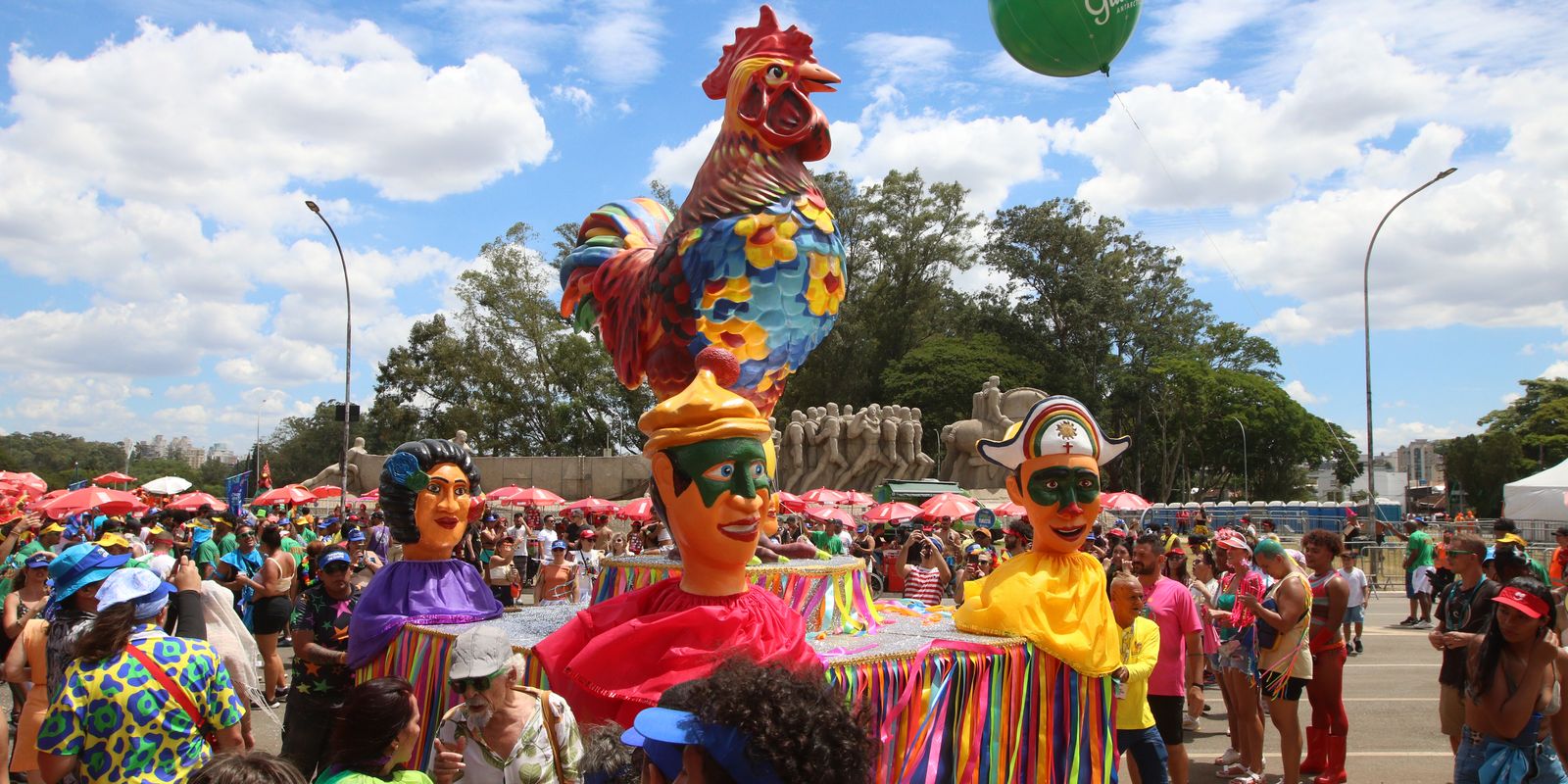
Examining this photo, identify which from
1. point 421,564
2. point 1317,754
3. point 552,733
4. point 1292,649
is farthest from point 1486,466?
point 552,733

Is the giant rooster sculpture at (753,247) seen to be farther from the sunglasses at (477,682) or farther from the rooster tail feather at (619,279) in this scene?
the sunglasses at (477,682)

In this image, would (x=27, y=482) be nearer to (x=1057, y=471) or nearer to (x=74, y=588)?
(x=74, y=588)

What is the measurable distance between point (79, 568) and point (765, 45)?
4296 mm

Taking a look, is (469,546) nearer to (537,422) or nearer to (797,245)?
(797,245)

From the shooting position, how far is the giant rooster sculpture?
601 centimetres

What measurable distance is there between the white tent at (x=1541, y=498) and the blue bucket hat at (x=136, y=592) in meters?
27.8

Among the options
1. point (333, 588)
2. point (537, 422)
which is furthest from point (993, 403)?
point (333, 588)

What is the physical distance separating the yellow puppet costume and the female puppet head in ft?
8.59

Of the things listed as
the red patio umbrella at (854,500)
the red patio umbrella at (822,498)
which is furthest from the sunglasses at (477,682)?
the red patio umbrella at (854,500)

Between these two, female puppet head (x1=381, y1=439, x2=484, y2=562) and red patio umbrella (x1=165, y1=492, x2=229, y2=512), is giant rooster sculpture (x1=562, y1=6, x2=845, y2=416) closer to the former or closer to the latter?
female puppet head (x1=381, y1=439, x2=484, y2=562)

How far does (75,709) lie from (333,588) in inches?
92.3

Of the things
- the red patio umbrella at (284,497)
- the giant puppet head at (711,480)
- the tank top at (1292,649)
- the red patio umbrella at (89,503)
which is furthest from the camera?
the red patio umbrella at (284,497)

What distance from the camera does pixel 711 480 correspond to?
13.5 ft

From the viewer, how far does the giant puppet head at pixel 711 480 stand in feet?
13.5
